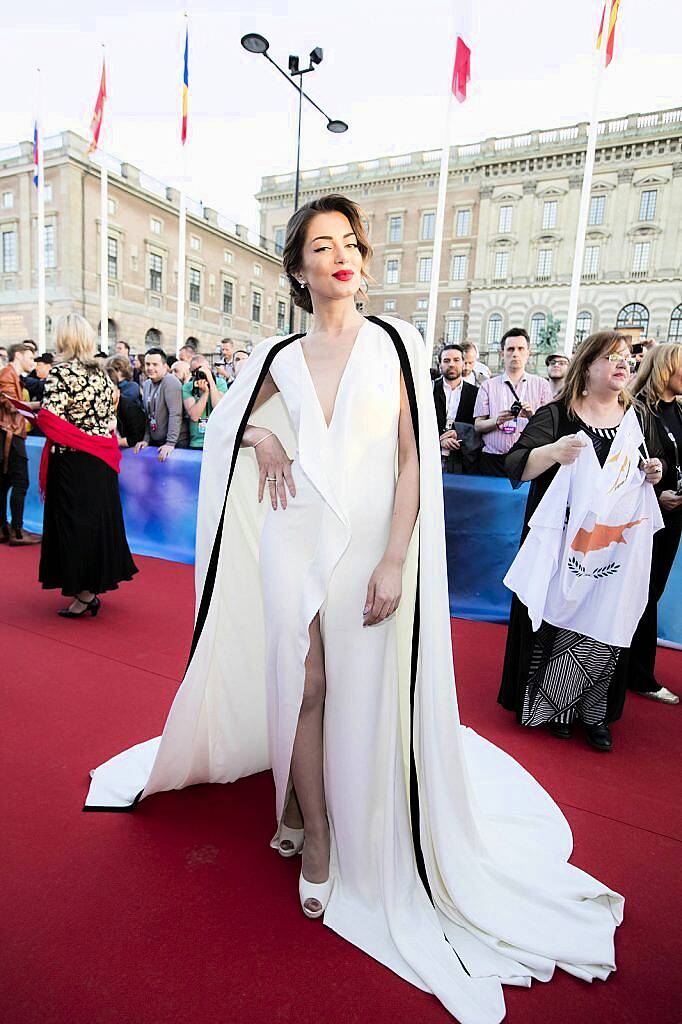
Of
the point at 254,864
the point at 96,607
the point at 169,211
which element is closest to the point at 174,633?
the point at 96,607

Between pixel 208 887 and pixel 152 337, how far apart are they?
37175mm

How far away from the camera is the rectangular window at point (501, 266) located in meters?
42.8

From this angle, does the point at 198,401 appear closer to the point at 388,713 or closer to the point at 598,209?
the point at 388,713

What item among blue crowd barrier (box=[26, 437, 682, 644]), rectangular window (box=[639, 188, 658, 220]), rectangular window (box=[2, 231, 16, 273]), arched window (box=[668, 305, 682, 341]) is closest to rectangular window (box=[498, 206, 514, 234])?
rectangular window (box=[639, 188, 658, 220])

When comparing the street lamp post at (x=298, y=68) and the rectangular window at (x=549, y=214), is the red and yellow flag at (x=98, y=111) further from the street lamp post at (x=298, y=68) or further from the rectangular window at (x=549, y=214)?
the rectangular window at (x=549, y=214)

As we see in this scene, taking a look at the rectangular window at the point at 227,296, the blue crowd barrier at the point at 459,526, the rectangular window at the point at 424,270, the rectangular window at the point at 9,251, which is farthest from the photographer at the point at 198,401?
the rectangular window at the point at 424,270

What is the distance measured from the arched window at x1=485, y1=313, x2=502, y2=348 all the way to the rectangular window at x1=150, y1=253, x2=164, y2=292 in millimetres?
22294

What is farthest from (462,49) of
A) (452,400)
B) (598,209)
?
(598,209)

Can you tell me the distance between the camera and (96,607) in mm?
4367

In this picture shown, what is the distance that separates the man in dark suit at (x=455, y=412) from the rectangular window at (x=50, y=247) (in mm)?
31031

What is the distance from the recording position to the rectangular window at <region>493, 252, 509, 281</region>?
4278 cm

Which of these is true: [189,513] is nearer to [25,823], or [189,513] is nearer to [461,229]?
[25,823]

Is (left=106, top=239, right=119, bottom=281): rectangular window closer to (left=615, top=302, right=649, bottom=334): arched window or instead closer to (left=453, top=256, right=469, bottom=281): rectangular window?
(left=453, top=256, right=469, bottom=281): rectangular window

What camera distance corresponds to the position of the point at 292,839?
2049mm
